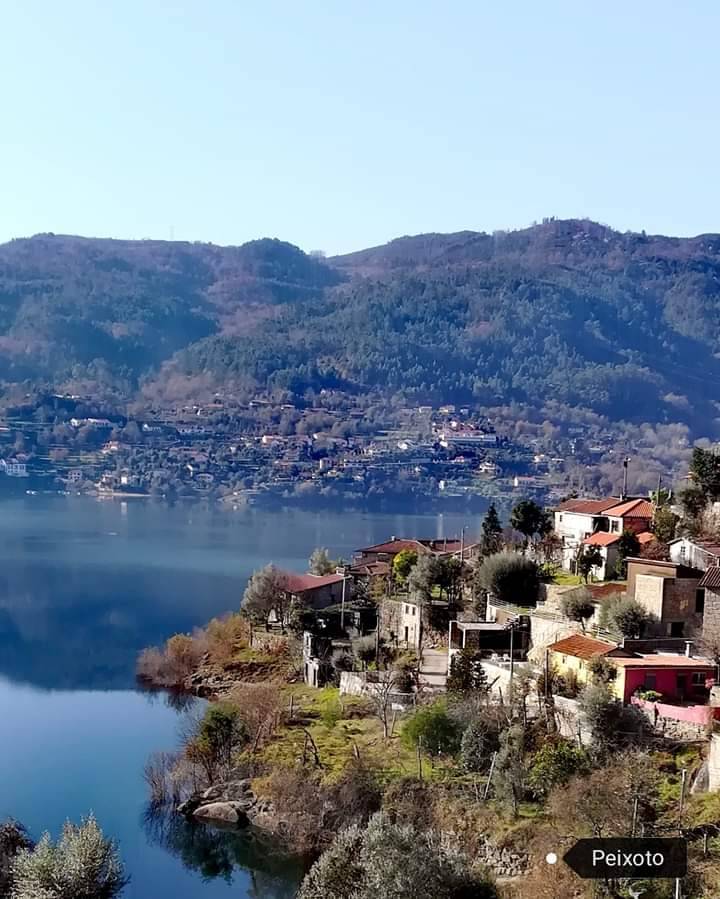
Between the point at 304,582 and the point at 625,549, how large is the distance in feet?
23.7

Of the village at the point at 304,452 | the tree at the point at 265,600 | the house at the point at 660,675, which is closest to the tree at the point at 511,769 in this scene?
the house at the point at 660,675

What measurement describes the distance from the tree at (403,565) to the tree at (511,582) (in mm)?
3423

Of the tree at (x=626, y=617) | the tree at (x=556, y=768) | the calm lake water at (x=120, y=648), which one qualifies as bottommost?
the calm lake water at (x=120, y=648)

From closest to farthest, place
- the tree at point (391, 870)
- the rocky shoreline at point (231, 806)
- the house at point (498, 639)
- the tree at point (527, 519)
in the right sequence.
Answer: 1. the tree at point (391, 870)
2. the rocky shoreline at point (231, 806)
3. the house at point (498, 639)
4. the tree at point (527, 519)

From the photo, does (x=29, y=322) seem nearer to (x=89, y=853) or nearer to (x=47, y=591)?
(x=47, y=591)

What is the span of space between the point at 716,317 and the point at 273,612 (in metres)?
121

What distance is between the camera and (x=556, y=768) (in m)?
12.2

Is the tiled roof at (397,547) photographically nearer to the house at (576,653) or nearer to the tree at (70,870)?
the house at (576,653)

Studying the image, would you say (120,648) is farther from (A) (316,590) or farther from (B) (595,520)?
(B) (595,520)

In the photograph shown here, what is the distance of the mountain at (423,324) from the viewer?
107750 mm

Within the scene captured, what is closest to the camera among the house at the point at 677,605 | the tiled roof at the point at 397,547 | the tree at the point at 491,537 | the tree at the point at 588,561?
the house at the point at 677,605

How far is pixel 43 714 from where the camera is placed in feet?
67.7

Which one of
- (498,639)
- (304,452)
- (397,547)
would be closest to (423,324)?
(304,452)

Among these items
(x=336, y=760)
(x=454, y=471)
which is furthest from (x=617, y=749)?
(x=454, y=471)
